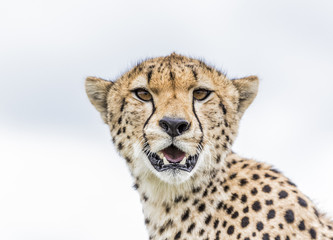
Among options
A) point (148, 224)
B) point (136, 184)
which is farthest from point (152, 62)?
point (148, 224)

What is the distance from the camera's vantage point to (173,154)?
4.38 m

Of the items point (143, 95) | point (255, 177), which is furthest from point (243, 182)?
point (143, 95)

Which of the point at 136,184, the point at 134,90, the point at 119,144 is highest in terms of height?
the point at 134,90

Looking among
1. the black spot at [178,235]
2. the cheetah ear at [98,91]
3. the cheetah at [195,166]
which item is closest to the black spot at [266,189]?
the cheetah at [195,166]

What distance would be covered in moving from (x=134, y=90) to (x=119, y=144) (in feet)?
1.51

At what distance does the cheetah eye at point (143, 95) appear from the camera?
4.71 m

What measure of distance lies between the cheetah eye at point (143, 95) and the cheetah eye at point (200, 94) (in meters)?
0.35

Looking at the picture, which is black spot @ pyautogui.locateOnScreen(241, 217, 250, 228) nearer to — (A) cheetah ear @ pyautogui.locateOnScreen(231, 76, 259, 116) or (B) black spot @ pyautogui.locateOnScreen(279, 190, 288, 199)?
(B) black spot @ pyautogui.locateOnScreen(279, 190, 288, 199)

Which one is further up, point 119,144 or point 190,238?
point 119,144

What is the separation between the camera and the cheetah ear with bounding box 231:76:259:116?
16.7 feet

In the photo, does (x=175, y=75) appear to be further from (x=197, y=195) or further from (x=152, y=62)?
(x=197, y=195)

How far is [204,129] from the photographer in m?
4.50

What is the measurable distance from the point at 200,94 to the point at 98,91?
3.48 feet

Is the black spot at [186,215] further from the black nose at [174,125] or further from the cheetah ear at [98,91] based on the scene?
the cheetah ear at [98,91]
